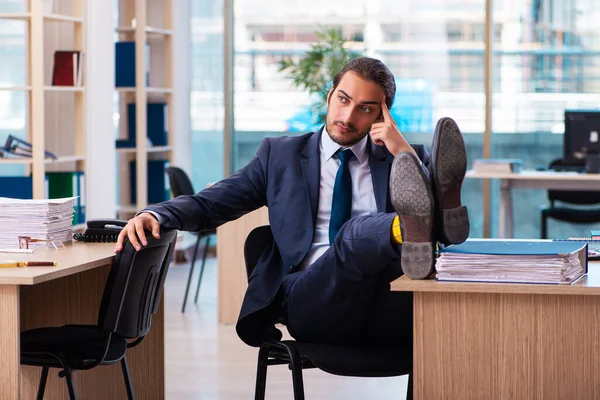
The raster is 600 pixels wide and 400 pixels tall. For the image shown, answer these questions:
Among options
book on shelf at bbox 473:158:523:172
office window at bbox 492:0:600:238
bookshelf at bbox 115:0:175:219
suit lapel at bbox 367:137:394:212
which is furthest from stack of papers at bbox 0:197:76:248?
office window at bbox 492:0:600:238

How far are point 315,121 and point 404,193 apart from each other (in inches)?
235

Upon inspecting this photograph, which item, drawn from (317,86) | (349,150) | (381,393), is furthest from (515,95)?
(349,150)

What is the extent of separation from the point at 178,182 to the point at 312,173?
9.83 ft

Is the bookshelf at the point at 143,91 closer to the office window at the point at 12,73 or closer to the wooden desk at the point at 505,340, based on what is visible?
the office window at the point at 12,73

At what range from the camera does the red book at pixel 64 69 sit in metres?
5.68

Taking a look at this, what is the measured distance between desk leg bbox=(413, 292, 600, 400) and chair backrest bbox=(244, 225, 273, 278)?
2.58 feet

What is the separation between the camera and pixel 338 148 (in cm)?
268

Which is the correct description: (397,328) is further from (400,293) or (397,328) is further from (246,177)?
(246,177)

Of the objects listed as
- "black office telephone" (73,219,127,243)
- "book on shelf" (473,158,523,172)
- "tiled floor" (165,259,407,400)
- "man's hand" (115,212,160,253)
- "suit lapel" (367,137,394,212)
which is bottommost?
"tiled floor" (165,259,407,400)

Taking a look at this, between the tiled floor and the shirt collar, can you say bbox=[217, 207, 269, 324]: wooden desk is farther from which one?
the shirt collar

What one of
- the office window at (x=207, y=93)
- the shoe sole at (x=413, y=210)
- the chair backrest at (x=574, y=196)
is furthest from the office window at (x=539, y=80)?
the shoe sole at (x=413, y=210)

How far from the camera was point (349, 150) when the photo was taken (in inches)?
105

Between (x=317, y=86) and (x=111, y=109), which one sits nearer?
(x=111, y=109)

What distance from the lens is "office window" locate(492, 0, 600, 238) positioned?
7.52 meters
